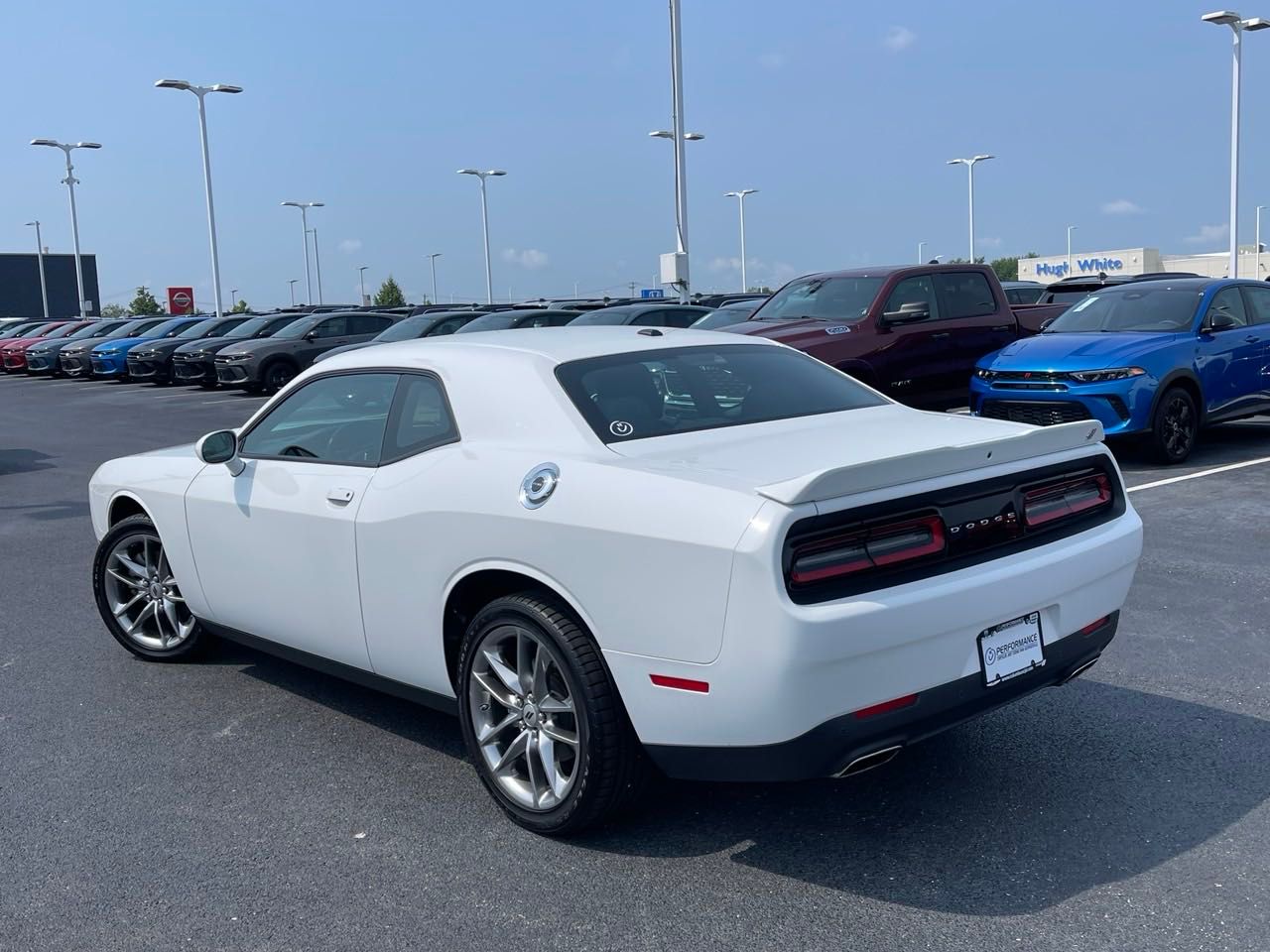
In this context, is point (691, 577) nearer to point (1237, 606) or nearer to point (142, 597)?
point (142, 597)

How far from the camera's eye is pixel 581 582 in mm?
3723

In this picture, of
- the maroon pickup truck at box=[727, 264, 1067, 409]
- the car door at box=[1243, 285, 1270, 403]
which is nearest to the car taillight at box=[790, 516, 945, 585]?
the maroon pickup truck at box=[727, 264, 1067, 409]

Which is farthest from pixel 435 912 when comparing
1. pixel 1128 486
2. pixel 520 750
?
pixel 1128 486

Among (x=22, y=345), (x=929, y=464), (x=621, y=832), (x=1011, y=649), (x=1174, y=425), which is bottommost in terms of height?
(x=621, y=832)

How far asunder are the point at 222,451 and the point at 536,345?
4.72 ft

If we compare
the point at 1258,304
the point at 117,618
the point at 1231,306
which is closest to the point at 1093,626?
the point at 117,618

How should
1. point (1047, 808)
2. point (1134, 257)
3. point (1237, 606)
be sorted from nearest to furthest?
1. point (1047, 808)
2. point (1237, 606)
3. point (1134, 257)

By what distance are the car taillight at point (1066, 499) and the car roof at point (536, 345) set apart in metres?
1.41

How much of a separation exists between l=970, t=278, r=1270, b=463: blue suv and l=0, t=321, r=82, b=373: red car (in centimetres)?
3093

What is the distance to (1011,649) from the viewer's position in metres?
3.83

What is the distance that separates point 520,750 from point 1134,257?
90860 mm

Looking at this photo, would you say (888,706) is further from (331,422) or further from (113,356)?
(113,356)

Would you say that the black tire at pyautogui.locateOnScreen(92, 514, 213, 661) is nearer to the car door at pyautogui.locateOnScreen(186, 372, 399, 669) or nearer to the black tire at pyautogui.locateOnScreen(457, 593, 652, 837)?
the car door at pyautogui.locateOnScreen(186, 372, 399, 669)

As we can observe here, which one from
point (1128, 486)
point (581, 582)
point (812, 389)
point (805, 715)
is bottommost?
point (1128, 486)
